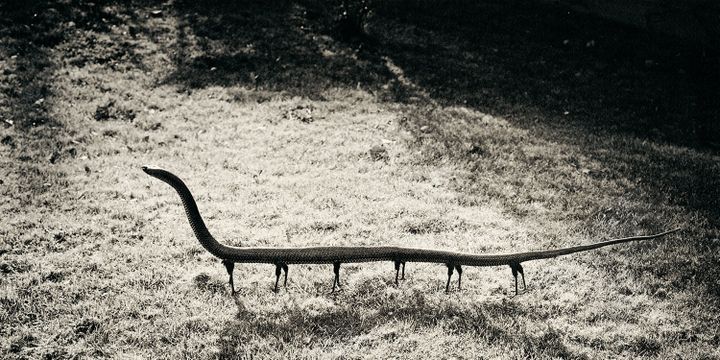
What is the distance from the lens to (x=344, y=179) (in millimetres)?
5148

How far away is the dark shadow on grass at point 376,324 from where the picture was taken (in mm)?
3086

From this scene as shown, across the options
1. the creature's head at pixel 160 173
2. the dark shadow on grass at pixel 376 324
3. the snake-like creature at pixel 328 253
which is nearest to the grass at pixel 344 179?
the dark shadow on grass at pixel 376 324

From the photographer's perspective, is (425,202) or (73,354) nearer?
(73,354)

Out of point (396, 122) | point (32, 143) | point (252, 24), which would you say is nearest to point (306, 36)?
point (252, 24)

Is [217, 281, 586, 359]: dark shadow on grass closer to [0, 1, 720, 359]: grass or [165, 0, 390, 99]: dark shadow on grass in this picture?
[0, 1, 720, 359]: grass

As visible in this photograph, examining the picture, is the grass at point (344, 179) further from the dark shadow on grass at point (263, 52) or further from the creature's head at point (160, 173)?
the creature's head at point (160, 173)

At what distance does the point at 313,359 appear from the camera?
296cm

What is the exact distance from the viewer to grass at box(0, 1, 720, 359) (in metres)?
3.24

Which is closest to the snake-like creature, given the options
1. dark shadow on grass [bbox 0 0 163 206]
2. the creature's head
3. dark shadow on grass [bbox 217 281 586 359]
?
the creature's head

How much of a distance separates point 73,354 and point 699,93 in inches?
376

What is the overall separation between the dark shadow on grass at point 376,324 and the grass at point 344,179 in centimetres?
2

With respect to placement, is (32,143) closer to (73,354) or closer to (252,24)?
(73,354)

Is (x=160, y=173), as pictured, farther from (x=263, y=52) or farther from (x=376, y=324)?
(x=263, y=52)

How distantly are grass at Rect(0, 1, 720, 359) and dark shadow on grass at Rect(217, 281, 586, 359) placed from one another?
0.02 meters
